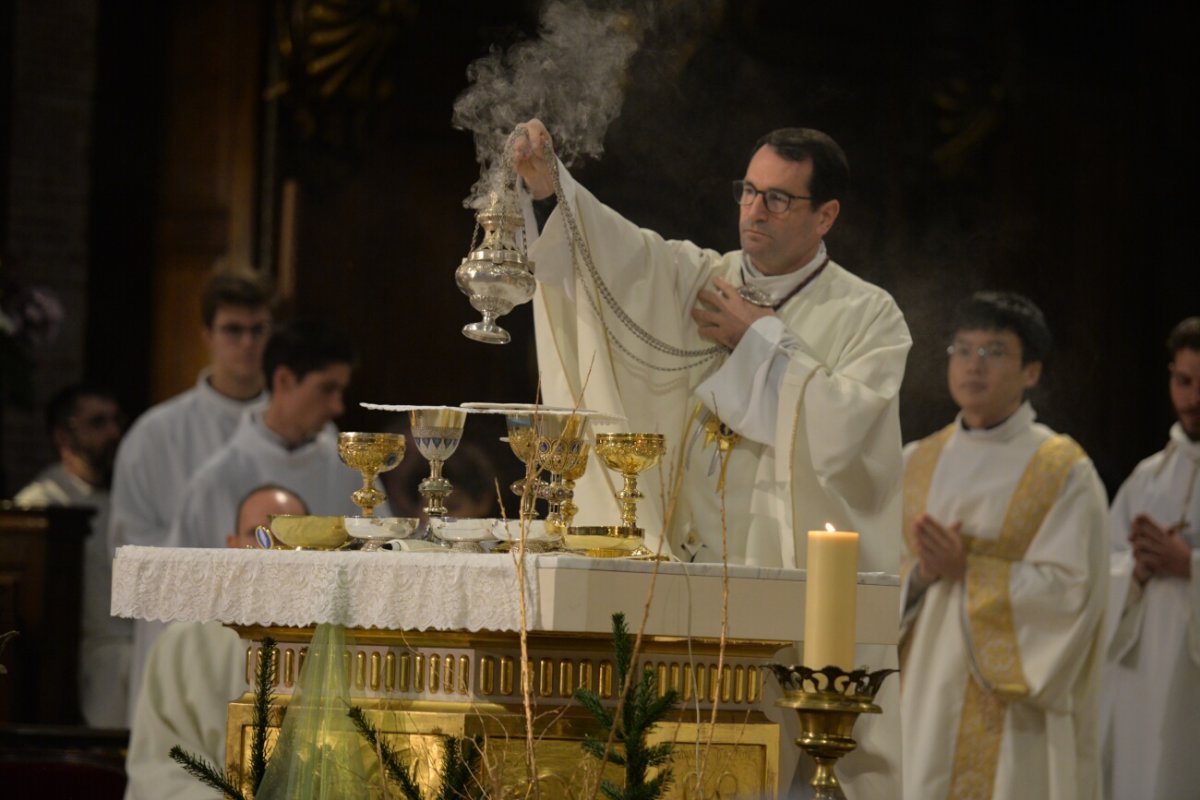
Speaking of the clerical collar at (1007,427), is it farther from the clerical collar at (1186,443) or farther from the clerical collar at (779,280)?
the clerical collar at (779,280)

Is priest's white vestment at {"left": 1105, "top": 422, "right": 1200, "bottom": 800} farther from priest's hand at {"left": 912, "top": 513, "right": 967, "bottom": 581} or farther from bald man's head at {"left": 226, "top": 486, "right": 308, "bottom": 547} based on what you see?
bald man's head at {"left": 226, "top": 486, "right": 308, "bottom": 547}

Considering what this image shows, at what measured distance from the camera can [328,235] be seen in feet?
25.4

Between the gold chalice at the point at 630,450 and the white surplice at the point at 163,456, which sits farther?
the white surplice at the point at 163,456

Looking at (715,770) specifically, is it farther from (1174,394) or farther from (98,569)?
(98,569)

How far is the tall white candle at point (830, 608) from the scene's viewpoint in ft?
6.95

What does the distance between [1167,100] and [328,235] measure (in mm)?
3713

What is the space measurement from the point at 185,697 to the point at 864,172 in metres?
4.46

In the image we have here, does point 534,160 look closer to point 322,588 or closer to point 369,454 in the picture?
point 369,454

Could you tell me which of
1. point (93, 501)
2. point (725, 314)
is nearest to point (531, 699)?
point (725, 314)

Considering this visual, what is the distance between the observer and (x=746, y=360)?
3.89 meters

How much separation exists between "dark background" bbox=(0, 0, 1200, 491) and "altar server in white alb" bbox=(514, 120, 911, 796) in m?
2.84

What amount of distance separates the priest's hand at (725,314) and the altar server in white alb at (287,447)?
297cm

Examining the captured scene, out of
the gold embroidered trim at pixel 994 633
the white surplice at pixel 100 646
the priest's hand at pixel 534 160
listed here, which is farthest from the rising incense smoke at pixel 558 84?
the white surplice at pixel 100 646

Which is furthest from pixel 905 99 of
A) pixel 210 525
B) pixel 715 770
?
pixel 715 770
